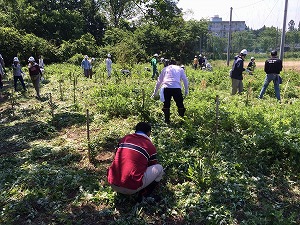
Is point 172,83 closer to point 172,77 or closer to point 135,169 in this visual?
point 172,77

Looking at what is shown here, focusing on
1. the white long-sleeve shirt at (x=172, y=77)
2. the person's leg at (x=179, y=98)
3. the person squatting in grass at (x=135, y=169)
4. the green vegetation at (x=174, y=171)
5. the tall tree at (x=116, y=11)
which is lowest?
the green vegetation at (x=174, y=171)

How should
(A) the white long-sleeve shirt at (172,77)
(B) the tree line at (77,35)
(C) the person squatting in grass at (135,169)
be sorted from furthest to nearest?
(B) the tree line at (77,35), (A) the white long-sleeve shirt at (172,77), (C) the person squatting in grass at (135,169)

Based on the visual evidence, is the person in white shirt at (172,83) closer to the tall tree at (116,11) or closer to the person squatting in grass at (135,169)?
the person squatting in grass at (135,169)

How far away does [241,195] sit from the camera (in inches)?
A: 148

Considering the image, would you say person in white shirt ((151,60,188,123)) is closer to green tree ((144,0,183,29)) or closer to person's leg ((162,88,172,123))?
person's leg ((162,88,172,123))

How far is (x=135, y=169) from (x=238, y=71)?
21.7 ft

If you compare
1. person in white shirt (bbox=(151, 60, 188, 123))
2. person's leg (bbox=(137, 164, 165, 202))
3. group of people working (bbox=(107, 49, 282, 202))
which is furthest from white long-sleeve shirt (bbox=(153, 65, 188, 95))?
person's leg (bbox=(137, 164, 165, 202))

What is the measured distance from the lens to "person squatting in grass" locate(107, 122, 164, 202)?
11.6ft

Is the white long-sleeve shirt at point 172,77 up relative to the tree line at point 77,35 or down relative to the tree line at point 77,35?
down

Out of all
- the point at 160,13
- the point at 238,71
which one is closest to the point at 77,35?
the point at 238,71

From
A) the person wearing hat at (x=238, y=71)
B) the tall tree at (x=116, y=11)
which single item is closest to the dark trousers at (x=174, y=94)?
the person wearing hat at (x=238, y=71)

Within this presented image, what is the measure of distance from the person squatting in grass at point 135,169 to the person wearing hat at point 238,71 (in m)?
6.15

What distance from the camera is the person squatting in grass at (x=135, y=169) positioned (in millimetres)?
3539

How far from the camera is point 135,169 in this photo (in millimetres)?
3533
